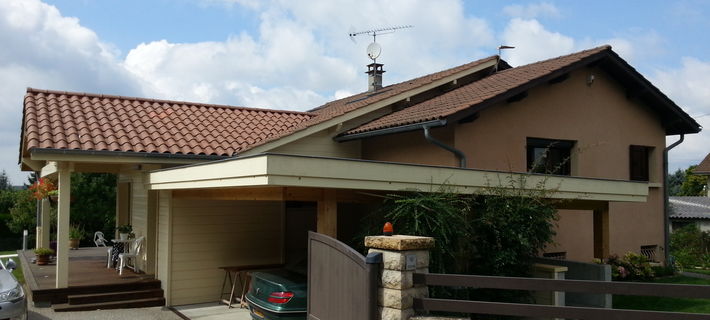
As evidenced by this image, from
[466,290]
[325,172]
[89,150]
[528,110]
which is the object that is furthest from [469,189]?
[89,150]

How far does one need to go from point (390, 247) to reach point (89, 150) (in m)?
6.86

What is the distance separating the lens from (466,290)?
802cm

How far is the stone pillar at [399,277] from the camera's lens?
526cm

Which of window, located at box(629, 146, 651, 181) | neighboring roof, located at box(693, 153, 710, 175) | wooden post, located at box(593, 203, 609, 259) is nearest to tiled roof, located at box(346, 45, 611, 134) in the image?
wooden post, located at box(593, 203, 609, 259)

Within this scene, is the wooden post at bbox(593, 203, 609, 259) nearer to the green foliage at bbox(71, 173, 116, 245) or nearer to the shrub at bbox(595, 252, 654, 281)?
the shrub at bbox(595, 252, 654, 281)

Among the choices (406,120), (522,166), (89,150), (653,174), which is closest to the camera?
(89,150)

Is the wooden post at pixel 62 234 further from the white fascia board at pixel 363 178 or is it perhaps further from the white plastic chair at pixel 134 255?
the white plastic chair at pixel 134 255

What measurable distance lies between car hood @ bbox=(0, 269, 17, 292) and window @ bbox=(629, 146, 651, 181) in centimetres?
1267

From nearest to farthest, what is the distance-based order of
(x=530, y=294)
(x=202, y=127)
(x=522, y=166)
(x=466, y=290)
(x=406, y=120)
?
(x=466, y=290)
(x=530, y=294)
(x=406, y=120)
(x=522, y=166)
(x=202, y=127)

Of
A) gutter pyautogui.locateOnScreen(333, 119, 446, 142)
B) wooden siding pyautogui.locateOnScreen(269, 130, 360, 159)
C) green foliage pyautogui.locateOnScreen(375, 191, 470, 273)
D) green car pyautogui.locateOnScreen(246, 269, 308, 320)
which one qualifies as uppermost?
gutter pyautogui.locateOnScreen(333, 119, 446, 142)

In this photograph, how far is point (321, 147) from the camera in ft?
40.0

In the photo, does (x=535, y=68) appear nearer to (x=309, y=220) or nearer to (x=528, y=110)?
(x=528, y=110)

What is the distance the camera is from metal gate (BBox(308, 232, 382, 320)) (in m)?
5.36

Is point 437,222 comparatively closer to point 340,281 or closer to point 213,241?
point 340,281
